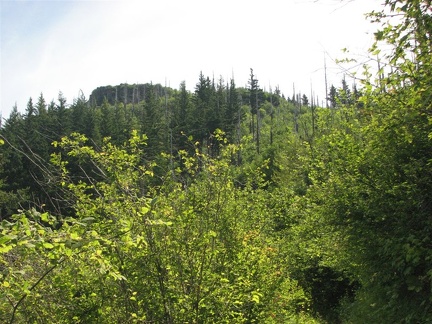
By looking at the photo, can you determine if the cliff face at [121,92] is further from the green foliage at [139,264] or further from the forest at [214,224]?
the green foliage at [139,264]

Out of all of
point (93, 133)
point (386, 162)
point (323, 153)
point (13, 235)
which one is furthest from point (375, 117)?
point (93, 133)

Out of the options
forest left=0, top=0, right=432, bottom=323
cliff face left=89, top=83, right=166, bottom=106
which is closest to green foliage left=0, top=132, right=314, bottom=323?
forest left=0, top=0, right=432, bottom=323

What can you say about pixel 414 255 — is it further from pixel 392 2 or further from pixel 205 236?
pixel 392 2

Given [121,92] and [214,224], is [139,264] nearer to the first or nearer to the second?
[214,224]

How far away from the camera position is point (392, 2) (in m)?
3.79

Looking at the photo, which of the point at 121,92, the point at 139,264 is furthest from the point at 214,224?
the point at 121,92

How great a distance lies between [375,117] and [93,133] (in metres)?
44.7

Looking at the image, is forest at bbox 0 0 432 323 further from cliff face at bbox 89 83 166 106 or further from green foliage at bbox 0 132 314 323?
cliff face at bbox 89 83 166 106

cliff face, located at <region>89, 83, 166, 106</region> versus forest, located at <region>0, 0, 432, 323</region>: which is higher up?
cliff face, located at <region>89, 83, 166, 106</region>

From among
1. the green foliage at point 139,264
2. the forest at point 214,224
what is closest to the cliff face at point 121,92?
the forest at point 214,224

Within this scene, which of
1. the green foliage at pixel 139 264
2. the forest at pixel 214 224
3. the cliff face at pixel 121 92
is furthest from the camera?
the cliff face at pixel 121 92

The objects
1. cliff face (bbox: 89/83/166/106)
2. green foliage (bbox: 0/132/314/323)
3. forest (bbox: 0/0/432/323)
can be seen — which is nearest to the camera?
forest (bbox: 0/0/432/323)

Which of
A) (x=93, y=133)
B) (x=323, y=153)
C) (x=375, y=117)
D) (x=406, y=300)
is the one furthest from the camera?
(x=93, y=133)

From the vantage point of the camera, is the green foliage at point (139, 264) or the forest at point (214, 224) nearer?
the forest at point (214, 224)
